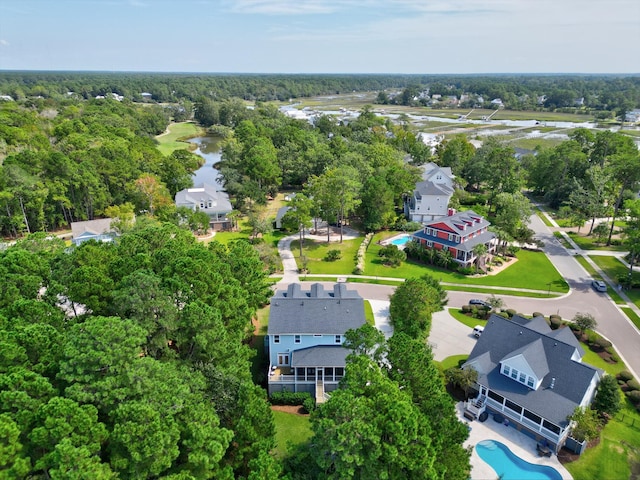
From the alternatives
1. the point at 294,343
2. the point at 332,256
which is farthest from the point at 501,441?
the point at 332,256

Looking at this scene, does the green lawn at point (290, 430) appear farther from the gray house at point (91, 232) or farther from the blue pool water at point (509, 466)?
the gray house at point (91, 232)

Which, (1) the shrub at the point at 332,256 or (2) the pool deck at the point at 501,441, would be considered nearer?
(2) the pool deck at the point at 501,441

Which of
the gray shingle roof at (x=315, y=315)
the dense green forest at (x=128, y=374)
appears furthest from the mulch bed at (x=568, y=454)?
the dense green forest at (x=128, y=374)

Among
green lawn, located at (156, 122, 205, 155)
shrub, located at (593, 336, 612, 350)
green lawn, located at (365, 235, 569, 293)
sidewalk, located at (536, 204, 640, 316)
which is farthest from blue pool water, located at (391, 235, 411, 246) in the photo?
green lawn, located at (156, 122, 205, 155)

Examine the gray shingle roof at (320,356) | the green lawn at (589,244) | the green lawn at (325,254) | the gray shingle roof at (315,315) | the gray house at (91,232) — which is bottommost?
the green lawn at (325,254)

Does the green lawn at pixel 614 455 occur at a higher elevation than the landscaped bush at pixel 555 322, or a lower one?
lower
